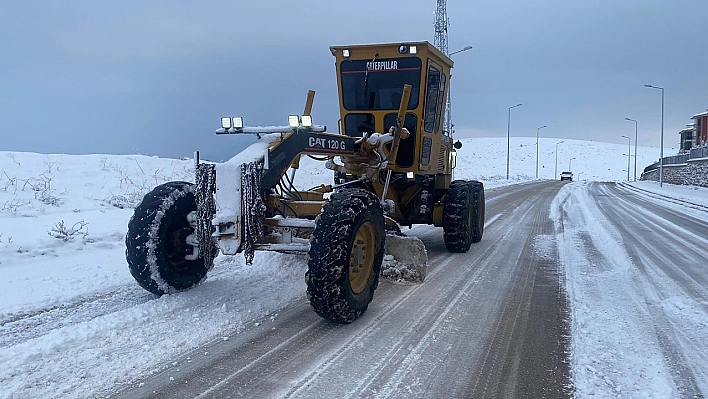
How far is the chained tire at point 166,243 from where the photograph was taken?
5168mm

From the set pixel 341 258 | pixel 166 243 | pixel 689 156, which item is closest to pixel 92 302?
pixel 166 243

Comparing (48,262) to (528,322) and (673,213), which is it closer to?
(528,322)

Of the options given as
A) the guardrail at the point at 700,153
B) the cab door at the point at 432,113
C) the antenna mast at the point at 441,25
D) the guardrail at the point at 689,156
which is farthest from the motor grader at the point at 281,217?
the guardrail at the point at 689,156

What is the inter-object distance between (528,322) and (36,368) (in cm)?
403

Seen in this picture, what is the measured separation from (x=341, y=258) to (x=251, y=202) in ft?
3.30

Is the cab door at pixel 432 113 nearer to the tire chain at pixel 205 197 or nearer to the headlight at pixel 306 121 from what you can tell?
the headlight at pixel 306 121

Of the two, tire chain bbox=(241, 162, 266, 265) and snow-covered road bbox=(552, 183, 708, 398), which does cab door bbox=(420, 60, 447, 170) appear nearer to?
snow-covered road bbox=(552, 183, 708, 398)

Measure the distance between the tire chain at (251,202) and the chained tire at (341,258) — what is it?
689mm

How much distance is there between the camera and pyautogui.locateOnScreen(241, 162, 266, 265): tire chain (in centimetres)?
487

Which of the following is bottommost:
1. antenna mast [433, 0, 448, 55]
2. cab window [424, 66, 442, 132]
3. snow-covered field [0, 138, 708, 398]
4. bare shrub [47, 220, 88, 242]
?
snow-covered field [0, 138, 708, 398]

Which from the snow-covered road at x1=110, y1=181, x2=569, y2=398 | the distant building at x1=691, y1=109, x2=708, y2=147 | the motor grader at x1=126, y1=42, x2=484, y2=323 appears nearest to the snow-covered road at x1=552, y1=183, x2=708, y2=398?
the snow-covered road at x1=110, y1=181, x2=569, y2=398

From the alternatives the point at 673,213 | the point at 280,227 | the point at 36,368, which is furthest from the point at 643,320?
the point at 673,213

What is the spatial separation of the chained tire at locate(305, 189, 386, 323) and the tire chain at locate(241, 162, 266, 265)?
2.26 ft

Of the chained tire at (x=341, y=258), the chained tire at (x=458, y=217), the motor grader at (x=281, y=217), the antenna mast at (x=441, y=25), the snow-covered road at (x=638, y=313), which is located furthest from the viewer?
the antenna mast at (x=441, y=25)
